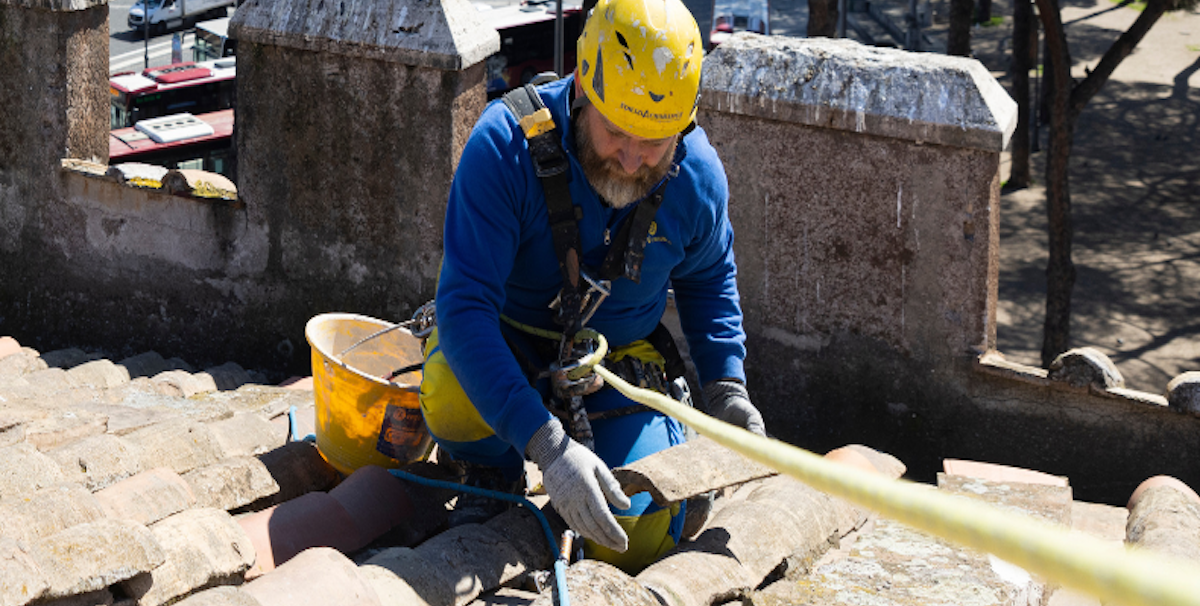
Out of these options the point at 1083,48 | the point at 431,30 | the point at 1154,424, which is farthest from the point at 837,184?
the point at 1083,48

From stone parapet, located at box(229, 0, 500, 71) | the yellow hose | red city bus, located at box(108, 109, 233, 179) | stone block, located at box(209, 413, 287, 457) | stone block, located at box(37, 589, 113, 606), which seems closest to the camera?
the yellow hose

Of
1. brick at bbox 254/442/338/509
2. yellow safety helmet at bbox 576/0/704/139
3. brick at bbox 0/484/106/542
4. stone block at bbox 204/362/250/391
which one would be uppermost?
yellow safety helmet at bbox 576/0/704/139

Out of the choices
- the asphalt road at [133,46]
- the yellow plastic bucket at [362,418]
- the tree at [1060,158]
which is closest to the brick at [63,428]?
the yellow plastic bucket at [362,418]

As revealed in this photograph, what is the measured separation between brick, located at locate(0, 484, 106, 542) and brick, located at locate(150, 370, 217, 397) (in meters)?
2.57

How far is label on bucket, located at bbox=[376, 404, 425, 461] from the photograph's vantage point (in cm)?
A: 373

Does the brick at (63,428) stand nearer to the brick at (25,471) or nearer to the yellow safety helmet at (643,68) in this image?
the brick at (25,471)

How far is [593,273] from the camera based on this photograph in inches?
132

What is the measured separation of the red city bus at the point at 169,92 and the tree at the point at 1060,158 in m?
9.18

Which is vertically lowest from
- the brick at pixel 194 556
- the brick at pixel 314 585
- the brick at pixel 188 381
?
the brick at pixel 188 381

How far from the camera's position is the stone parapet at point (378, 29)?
5164 millimetres

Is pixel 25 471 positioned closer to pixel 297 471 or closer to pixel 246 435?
pixel 297 471

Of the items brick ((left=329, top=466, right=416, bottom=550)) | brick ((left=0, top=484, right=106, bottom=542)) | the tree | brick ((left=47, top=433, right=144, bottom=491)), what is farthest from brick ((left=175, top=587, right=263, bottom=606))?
the tree

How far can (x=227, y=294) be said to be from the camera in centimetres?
607

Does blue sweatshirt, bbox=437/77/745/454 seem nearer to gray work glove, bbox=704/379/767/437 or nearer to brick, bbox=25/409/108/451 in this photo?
gray work glove, bbox=704/379/767/437
